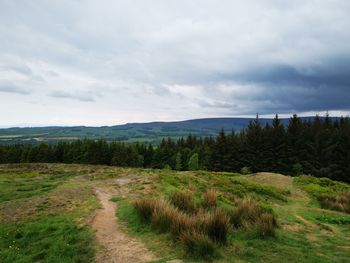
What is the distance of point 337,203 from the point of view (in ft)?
75.4

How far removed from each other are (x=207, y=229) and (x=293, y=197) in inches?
819

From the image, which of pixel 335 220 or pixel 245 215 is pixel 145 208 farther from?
pixel 335 220

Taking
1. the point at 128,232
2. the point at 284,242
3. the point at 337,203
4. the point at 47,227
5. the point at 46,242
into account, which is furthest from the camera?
the point at 337,203

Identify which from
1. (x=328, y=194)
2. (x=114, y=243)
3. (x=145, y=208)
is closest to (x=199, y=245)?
(x=114, y=243)

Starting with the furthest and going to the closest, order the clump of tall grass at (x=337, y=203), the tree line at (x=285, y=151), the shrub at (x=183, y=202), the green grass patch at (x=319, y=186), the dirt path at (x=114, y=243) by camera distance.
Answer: the tree line at (x=285, y=151) < the green grass patch at (x=319, y=186) < the clump of tall grass at (x=337, y=203) < the shrub at (x=183, y=202) < the dirt path at (x=114, y=243)

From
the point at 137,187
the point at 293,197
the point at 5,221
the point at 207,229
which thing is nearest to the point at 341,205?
the point at 293,197

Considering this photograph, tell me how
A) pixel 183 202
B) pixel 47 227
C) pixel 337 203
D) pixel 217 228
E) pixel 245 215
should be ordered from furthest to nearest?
pixel 337 203 < pixel 183 202 < pixel 245 215 < pixel 47 227 < pixel 217 228

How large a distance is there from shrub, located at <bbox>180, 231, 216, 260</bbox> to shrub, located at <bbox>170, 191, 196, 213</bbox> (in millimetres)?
4185

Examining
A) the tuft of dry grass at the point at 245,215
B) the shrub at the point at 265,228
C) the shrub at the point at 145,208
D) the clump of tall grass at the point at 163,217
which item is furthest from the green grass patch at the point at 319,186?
the clump of tall grass at the point at 163,217

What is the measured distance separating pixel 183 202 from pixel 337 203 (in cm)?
1518

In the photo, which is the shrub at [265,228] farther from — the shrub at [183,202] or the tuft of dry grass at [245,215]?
the shrub at [183,202]

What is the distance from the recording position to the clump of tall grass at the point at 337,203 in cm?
2180

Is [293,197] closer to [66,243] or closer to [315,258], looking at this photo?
[315,258]

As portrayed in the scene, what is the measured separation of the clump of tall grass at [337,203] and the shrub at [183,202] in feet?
45.2
